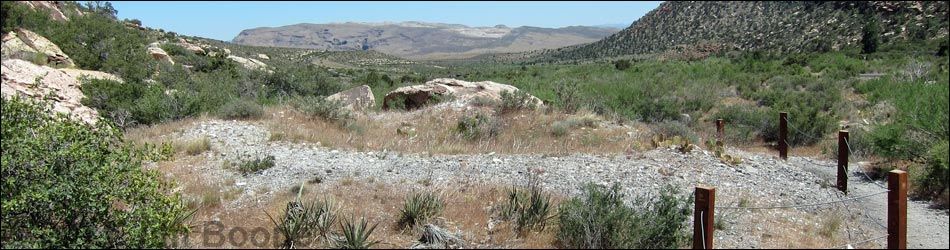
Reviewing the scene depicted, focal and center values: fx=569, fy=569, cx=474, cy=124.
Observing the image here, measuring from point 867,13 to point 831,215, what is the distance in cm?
3390

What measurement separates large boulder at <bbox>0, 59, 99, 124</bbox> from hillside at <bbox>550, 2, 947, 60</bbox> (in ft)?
100

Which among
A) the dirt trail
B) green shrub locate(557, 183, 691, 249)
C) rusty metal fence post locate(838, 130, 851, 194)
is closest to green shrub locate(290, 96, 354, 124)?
green shrub locate(557, 183, 691, 249)

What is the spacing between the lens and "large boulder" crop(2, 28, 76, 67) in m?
15.7

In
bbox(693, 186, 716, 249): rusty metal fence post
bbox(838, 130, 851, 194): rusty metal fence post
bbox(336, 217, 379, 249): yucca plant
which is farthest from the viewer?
bbox(838, 130, 851, 194): rusty metal fence post

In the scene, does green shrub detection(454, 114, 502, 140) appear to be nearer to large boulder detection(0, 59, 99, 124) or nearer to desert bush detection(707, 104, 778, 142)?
desert bush detection(707, 104, 778, 142)

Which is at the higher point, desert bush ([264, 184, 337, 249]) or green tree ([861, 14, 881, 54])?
green tree ([861, 14, 881, 54])

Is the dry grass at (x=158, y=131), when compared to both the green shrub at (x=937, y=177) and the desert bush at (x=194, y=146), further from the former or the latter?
the green shrub at (x=937, y=177)

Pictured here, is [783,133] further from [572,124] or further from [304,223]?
[304,223]

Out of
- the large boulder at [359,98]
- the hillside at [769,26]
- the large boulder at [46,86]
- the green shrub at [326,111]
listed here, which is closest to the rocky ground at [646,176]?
the green shrub at [326,111]

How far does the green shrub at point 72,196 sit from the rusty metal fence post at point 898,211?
520 centimetres

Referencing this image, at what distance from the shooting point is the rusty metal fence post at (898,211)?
366 centimetres

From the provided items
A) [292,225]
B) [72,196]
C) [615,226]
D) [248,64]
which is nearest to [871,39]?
[615,226]

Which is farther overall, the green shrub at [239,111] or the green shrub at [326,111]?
the green shrub at [326,111]

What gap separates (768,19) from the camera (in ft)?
136
